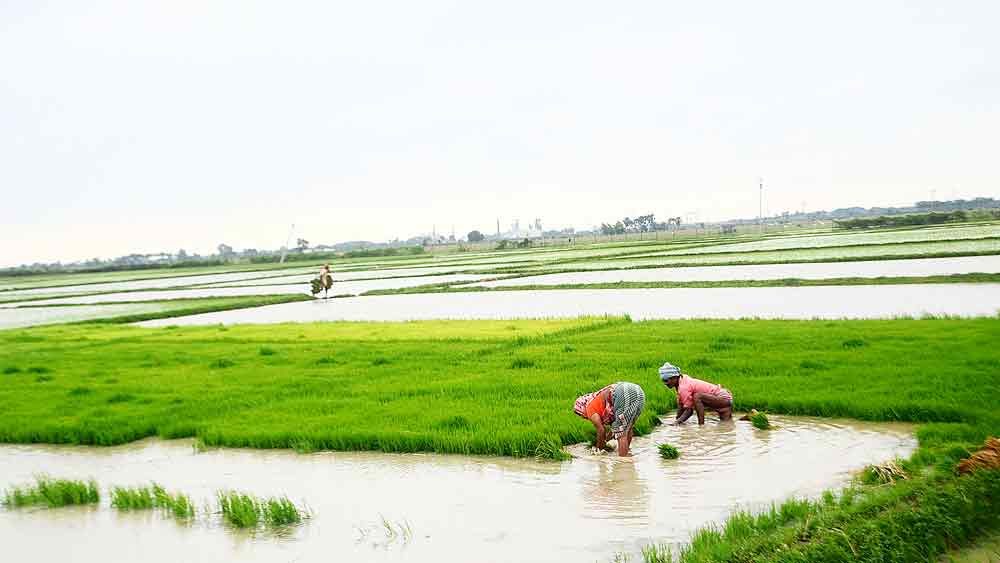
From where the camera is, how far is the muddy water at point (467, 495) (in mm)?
6320

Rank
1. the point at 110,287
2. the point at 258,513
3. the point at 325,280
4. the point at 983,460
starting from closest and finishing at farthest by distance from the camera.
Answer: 1. the point at 983,460
2. the point at 258,513
3. the point at 325,280
4. the point at 110,287

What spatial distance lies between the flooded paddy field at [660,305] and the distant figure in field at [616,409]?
10157mm

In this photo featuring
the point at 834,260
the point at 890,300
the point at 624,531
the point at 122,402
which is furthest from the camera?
the point at 834,260

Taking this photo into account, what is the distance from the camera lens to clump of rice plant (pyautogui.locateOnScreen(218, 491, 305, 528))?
693cm

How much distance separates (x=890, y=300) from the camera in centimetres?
1962

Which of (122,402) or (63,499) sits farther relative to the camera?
(122,402)

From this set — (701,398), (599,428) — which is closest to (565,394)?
(701,398)

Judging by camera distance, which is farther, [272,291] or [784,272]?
[272,291]

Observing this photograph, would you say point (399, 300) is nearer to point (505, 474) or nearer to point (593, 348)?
point (593, 348)

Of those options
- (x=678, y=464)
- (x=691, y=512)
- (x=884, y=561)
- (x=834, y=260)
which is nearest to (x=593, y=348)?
(x=678, y=464)

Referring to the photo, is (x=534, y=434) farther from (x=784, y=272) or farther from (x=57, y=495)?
Answer: (x=784, y=272)

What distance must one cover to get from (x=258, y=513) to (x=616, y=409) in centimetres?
327

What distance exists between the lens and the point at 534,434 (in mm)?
8609

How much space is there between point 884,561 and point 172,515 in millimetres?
5599
